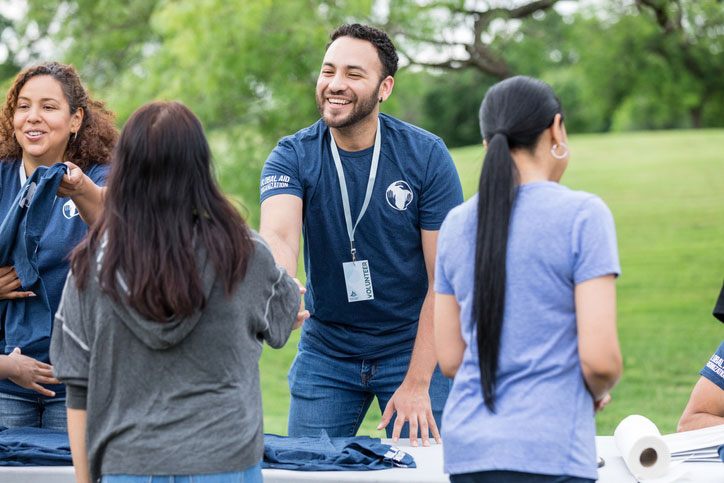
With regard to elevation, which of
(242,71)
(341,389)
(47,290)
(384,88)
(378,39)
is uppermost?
(242,71)

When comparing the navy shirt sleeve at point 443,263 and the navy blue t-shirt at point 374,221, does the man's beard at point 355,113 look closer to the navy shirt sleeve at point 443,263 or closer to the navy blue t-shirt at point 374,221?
the navy blue t-shirt at point 374,221

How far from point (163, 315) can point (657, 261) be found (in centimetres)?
1478

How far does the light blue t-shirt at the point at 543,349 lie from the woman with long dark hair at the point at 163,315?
1.84ft

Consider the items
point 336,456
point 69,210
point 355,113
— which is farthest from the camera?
point 355,113

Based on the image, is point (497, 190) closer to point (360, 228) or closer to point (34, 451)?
point (360, 228)

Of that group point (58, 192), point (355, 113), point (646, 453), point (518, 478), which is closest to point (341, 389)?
point (355, 113)

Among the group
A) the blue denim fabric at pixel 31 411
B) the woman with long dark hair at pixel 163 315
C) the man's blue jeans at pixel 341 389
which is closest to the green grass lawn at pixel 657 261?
the woman with long dark hair at pixel 163 315

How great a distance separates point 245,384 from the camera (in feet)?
6.77

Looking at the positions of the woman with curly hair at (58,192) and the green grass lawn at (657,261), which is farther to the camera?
the green grass lawn at (657,261)

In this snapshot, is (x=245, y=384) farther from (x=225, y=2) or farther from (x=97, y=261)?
(x=225, y=2)

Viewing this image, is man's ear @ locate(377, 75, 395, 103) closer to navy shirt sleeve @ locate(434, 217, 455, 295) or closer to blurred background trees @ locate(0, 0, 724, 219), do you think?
navy shirt sleeve @ locate(434, 217, 455, 295)

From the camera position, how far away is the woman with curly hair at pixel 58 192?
3.03 meters

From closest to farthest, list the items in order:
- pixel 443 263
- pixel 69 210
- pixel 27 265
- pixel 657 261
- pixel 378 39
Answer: pixel 443 263
pixel 27 265
pixel 69 210
pixel 378 39
pixel 657 261

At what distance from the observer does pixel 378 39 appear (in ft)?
10.9
